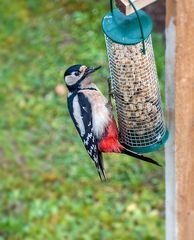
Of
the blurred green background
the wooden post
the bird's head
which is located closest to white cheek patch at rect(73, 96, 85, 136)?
the bird's head

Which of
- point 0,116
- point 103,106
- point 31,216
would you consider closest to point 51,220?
point 31,216

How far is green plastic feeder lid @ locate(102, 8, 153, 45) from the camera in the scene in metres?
2.33

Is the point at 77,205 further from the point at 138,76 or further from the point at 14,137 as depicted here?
the point at 138,76

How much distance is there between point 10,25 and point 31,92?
4.57ft

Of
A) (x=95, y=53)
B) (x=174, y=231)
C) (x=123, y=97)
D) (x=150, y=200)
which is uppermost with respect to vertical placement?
(x=123, y=97)

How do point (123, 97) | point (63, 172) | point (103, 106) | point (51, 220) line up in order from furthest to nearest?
point (63, 172)
point (51, 220)
point (103, 106)
point (123, 97)

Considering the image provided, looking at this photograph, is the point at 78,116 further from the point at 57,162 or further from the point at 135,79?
the point at 57,162

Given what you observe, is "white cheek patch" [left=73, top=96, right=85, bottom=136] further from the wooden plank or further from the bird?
the wooden plank

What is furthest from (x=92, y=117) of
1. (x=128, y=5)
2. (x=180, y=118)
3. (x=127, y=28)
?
(x=128, y=5)

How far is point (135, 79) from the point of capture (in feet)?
8.55

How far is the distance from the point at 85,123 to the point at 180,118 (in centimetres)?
105

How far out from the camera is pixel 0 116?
5887 mm

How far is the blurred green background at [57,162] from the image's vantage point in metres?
4.75

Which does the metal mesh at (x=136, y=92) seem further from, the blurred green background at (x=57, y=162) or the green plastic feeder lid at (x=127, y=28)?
the blurred green background at (x=57, y=162)
